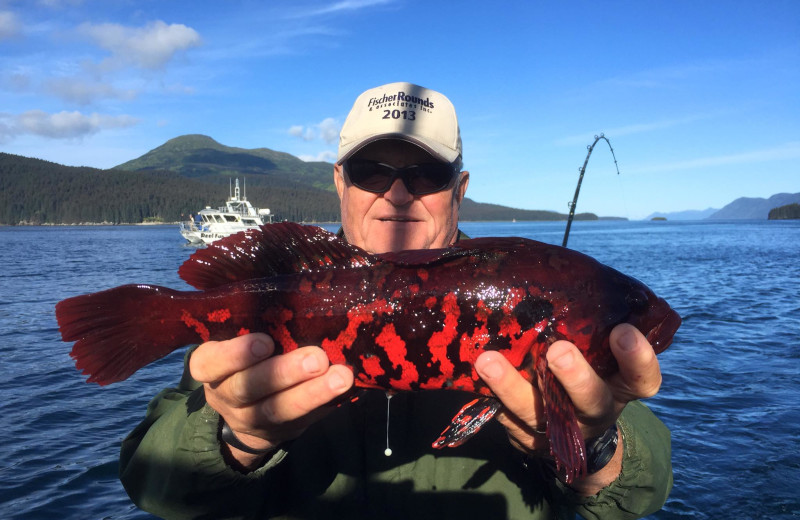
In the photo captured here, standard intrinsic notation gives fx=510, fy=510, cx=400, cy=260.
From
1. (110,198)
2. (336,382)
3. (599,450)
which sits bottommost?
(599,450)

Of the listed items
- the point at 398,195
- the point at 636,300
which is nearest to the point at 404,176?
the point at 398,195

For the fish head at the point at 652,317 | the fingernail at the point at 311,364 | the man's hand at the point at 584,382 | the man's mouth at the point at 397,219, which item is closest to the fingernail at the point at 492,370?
the man's hand at the point at 584,382

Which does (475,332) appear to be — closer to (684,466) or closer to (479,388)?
(479,388)

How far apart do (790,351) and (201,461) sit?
618 inches

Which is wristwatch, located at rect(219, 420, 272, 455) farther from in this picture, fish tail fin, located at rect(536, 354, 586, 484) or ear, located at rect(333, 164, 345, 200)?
ear, located at rect(333, 164, 345, 200)

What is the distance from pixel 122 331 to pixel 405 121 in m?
2.42

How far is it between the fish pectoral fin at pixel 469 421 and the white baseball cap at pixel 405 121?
195 cm

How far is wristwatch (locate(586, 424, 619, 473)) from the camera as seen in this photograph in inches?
112

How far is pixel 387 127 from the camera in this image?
12.8ft

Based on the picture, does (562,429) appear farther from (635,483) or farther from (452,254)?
(452,254)

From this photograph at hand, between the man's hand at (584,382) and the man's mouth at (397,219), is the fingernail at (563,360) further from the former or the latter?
the man's mouth at (397,219)

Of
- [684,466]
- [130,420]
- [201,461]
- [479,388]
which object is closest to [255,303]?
[201,461]

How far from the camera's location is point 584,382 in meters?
2.42

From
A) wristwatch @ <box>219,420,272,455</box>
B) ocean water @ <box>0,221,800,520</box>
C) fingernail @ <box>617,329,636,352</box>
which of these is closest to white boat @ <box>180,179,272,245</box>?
ocean water @ <box>0,221,800,520</box>
